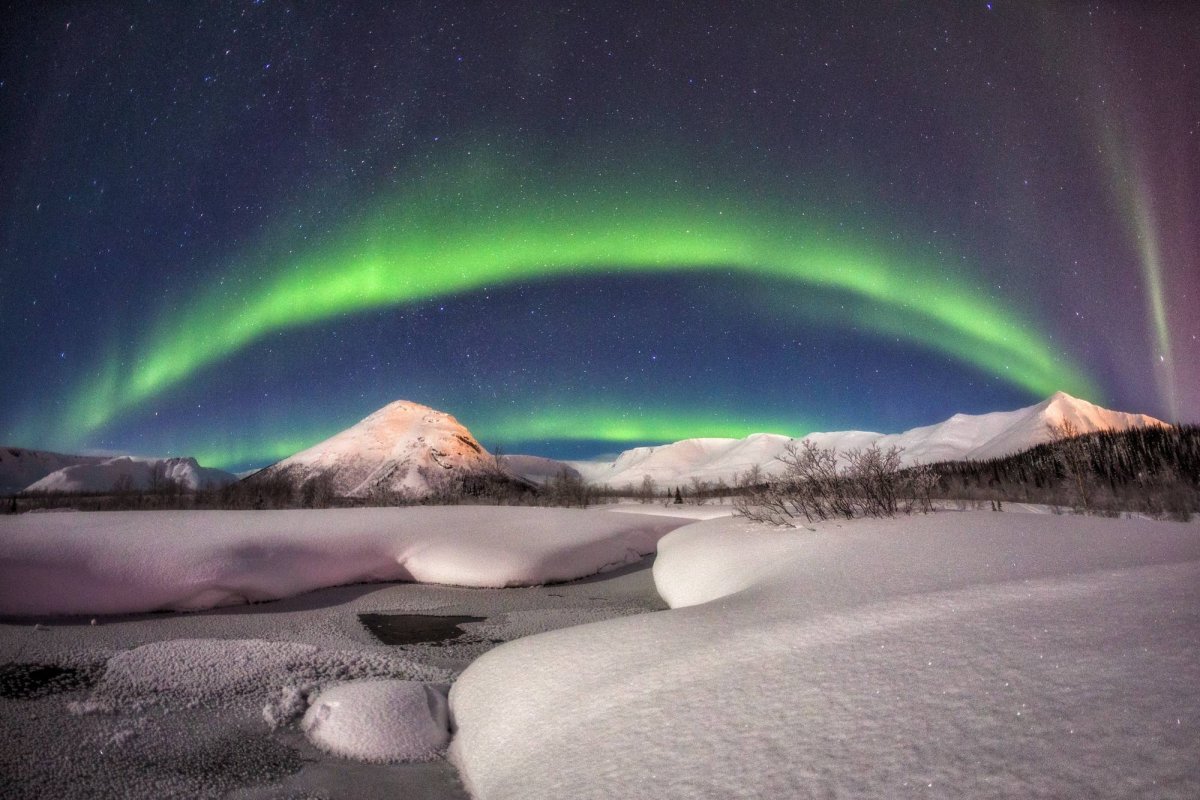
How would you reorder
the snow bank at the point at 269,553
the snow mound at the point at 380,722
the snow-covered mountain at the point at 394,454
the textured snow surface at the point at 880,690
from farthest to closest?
the snow-covered mountain at the point at 394,454, the snow bank at the point at 269,553, the snow mound at the point at 380,722, the textured snow surface at the point at 880,690

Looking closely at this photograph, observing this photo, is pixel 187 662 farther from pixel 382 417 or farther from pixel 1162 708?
pixel 382 417

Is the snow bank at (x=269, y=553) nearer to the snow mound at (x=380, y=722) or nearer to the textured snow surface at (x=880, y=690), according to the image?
the snow mound at (x=380, y=722)

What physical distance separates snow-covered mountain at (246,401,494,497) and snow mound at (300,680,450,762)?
2946 inches

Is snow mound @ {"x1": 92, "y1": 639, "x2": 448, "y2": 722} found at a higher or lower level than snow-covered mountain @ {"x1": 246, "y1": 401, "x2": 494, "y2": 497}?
lower

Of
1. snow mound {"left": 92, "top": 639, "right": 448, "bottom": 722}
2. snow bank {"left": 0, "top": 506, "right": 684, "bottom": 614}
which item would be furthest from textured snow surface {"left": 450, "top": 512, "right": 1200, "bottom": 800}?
snow bank {"left": 0, "top": 506, "right": 684, "bottom": 614}

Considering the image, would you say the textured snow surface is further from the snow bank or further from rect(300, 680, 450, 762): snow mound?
the snow bank

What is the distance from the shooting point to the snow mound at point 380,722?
3.05 meters

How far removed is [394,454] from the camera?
8881 cm

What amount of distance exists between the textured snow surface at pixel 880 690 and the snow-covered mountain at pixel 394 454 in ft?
249

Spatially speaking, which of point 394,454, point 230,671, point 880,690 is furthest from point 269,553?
point 394,454

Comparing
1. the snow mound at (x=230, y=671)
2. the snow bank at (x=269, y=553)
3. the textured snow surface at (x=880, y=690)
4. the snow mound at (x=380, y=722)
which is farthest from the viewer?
the snow bank at (x=269, y=553)

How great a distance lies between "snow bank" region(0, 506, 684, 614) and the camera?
20.6 ft

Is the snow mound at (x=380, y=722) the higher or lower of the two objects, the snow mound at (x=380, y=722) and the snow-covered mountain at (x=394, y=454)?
the lower

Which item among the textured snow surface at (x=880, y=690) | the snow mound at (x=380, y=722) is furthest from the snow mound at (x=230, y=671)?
the textured snow surface at (x=880, y=690)
